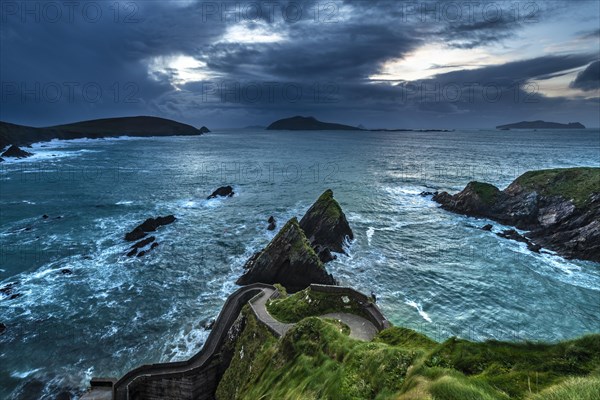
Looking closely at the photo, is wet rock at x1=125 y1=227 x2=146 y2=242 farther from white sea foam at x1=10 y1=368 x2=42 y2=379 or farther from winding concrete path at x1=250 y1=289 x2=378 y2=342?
winding concrete path at x1=250 y1=289 x2=378 y2=342

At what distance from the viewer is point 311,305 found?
2522 centimetres

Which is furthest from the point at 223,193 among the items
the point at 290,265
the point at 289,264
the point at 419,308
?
the point at 419,308

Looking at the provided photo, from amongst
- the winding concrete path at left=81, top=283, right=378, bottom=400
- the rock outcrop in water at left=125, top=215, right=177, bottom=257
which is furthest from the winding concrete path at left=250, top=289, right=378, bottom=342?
the rock outcrop in water at left=125, top=215, right=177, bottom=257

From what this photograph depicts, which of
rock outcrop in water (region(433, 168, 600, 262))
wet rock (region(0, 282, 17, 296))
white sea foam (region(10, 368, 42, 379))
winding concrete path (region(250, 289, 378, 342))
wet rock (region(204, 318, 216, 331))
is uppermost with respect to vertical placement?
rock outcrop in water (region(433, 168, 600, 262))

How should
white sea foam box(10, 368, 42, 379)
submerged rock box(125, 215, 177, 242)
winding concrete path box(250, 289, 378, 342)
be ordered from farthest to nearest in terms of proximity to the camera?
1. submerged rock box(125, 215, 177, 242)
2. white sea foam box(10, 368, 42, 379)
3. winding concrete path box(250, 289, 378, 342)

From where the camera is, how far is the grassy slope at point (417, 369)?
29.7 feet

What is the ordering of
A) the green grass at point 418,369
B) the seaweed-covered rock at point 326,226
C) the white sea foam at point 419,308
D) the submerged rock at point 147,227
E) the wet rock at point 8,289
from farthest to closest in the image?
the submerged rock at point 147,227 → the seaweed-covered rock at point 326,226 → the wet rock at point 8,289 → the white sea foam at point 419,308 → the green grass at point 418,369

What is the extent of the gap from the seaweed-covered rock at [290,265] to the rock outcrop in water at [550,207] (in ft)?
115

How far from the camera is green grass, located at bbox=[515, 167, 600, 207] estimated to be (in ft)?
167

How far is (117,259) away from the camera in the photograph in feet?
141

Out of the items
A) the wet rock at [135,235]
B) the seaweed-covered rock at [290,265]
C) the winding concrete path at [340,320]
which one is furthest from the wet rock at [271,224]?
the winding concrete path at [340,320]

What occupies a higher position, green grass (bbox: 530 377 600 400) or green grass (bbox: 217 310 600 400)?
green grass (bbox: 530 377 600 400)

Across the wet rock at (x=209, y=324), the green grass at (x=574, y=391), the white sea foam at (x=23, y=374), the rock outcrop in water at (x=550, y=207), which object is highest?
the green grass at (x=574, y=391)

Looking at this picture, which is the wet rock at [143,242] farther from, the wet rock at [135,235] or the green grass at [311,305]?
the green grass at [311,305]
